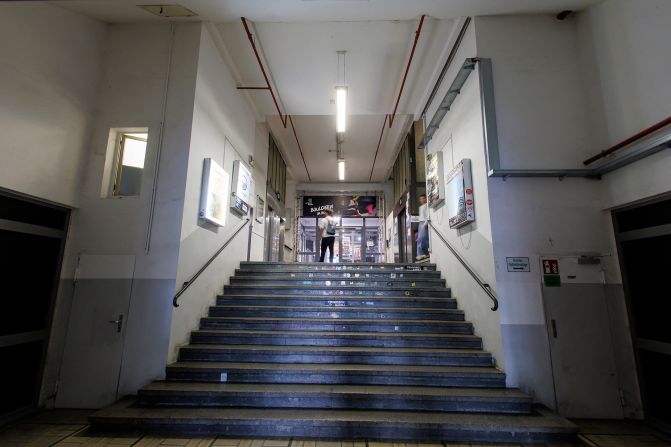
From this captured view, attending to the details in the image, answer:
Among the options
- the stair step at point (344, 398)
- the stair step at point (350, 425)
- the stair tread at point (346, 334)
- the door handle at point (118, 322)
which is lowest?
the stair step at point (350, 425)

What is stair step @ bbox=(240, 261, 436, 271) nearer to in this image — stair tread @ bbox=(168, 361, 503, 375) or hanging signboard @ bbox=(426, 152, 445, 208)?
hanging signboard @ bbox=(426, 152, 445, 208)

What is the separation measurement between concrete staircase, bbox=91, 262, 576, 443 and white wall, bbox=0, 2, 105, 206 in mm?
2439

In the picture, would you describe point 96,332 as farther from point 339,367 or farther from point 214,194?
point 339,367

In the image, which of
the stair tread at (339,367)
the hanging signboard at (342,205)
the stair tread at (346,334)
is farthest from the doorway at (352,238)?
the stair tread at (339,367)

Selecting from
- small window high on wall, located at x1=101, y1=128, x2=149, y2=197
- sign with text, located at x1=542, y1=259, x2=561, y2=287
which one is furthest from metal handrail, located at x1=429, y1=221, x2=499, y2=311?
small window high on wall, located at x1=101, y1=128, x2=149, y2=197

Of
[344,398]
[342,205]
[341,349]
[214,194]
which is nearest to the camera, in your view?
[344,398]

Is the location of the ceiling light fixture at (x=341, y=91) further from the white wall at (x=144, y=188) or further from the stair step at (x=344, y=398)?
the stair step at (x=344, y=398)

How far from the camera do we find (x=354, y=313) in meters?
4.20

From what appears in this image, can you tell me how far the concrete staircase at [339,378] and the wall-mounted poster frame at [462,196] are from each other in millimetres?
1265

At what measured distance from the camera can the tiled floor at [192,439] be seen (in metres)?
2.46

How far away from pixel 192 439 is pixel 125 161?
11.1 ft

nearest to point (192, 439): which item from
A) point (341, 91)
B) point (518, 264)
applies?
point (518, 264)

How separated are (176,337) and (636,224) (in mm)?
5296

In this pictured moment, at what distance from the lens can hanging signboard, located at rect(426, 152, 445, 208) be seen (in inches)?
200
